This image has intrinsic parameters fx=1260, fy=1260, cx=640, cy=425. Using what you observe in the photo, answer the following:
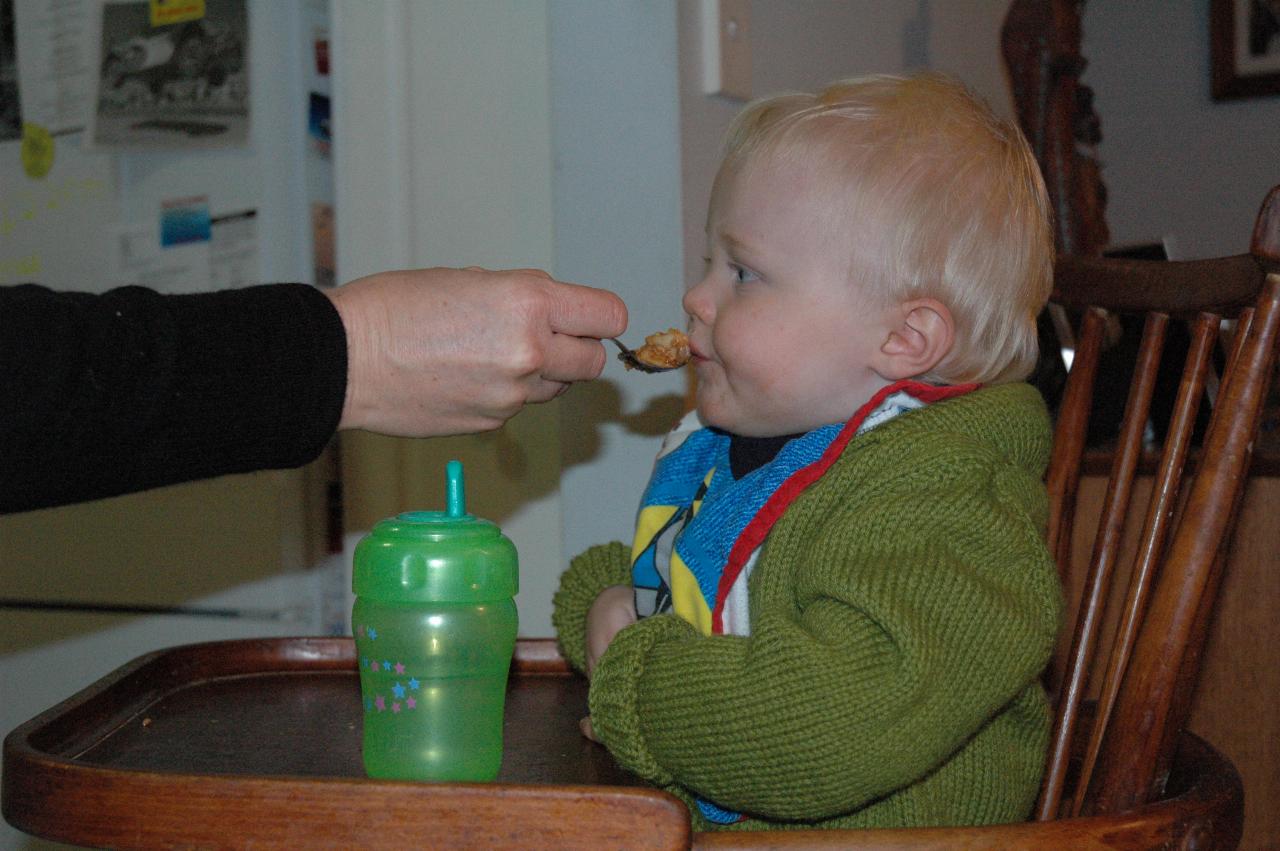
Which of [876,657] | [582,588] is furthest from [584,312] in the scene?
[876,657]

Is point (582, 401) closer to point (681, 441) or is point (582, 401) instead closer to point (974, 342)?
point (681, 441)

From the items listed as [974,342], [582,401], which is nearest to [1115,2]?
[582,401]

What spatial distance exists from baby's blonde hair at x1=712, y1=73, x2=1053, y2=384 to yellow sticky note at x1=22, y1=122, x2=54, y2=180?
1.54 meters

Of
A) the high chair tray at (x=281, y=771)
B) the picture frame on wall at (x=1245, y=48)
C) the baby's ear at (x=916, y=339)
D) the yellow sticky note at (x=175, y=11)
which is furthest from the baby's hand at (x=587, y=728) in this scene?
the picture frame on wall at (x=1245, y=48)

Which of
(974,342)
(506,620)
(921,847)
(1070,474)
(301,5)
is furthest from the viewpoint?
(301,5)

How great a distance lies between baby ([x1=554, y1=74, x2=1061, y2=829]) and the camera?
0.76 metres

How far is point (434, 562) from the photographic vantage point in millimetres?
753

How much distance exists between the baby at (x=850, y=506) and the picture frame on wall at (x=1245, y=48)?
2.26 m

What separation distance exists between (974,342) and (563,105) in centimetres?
63

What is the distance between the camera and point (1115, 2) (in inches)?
123

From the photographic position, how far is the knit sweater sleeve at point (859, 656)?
0.75 metres

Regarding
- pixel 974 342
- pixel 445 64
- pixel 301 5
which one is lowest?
pixel 974 342

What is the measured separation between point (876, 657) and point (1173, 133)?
2722 millimetres

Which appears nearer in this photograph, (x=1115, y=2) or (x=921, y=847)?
(x=921, y=847)
